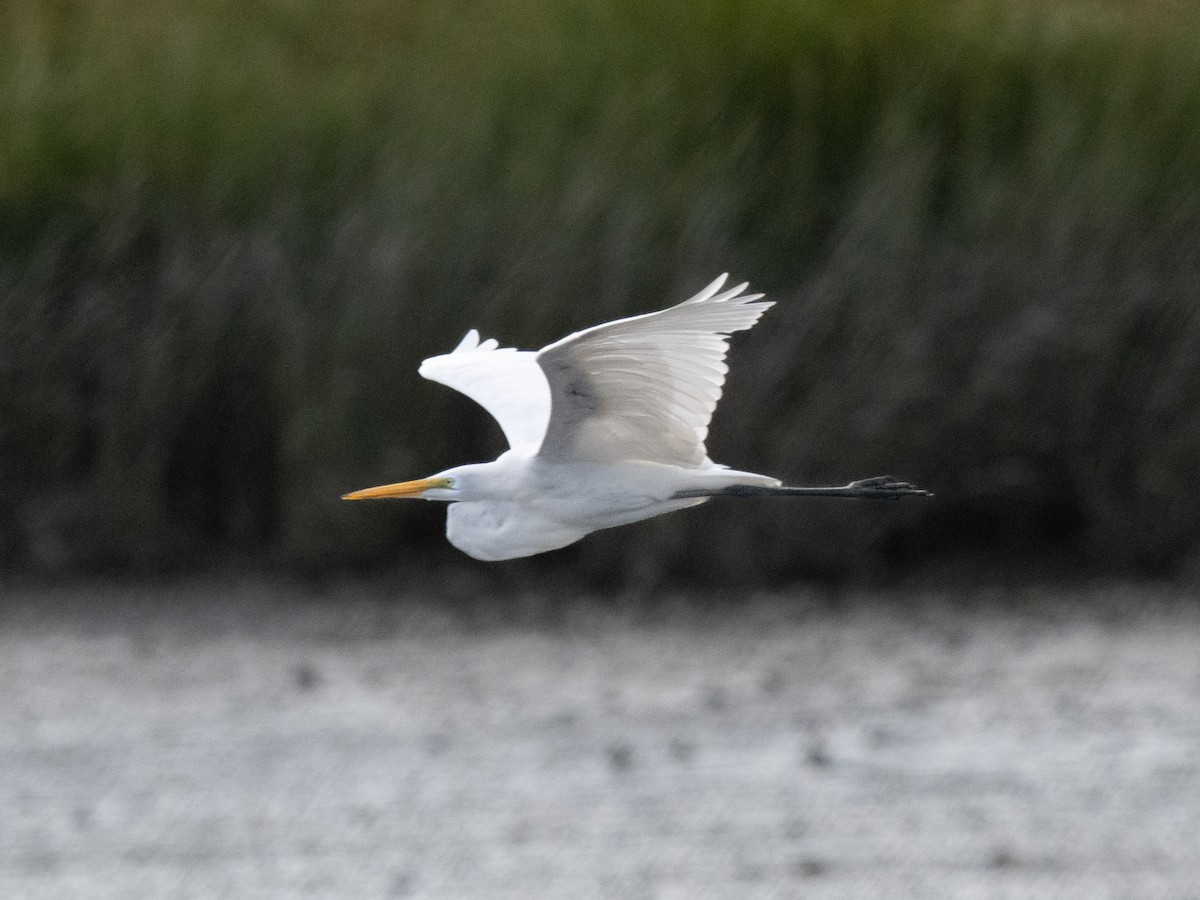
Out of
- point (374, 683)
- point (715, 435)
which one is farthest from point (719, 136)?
point (374, 683)

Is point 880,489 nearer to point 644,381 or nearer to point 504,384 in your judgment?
point 644,381

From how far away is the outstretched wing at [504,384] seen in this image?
2.84m

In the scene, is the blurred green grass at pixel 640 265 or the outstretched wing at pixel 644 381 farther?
the blurred green grass at pixel 640 265

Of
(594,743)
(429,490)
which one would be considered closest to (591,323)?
(594,743)

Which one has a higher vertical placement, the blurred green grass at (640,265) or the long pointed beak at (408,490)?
the blurred green grass at (640,265)

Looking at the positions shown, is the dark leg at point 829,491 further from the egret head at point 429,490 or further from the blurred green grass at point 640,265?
the blurred green grass at point 640,265

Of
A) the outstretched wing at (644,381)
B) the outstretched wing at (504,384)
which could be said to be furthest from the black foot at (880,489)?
the outstretched wing at (504,384)

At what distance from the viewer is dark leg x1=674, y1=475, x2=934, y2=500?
7.95 feet

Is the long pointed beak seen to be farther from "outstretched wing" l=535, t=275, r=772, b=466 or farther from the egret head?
"outstretched wing" l=535, t=275, r=772, b=466

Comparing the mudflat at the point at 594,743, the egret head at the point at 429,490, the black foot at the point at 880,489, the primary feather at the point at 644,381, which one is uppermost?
the primary feather at the point at 644,381

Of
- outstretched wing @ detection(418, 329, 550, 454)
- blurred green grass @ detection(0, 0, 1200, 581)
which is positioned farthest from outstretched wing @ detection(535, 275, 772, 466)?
blurred green grass @ detection(0, 0, 1200, 581)

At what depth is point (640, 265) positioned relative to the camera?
5.12 metres

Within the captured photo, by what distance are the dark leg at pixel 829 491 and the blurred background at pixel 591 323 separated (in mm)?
2015

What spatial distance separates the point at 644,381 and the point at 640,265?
279 cm
